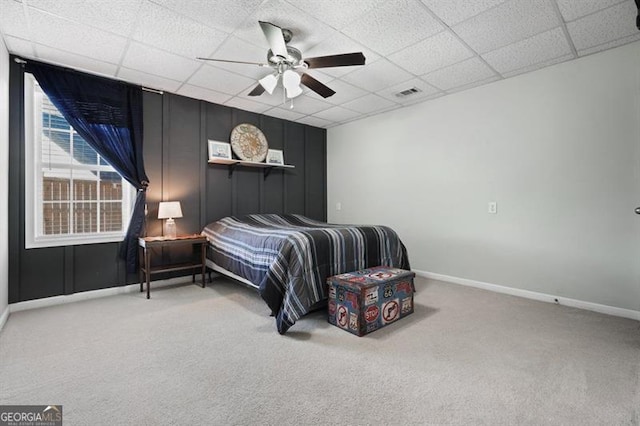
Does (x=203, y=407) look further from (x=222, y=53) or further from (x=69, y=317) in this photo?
(x=222, y=53)

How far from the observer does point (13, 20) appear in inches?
90.7

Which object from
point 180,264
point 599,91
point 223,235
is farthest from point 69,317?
point 599,91

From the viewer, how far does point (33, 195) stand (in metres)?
3.00

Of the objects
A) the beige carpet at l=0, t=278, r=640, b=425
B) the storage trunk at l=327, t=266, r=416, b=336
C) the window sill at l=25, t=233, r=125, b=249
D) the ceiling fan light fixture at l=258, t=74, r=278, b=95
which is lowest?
the beige carpet at l=0, t=278, r=640, b=425

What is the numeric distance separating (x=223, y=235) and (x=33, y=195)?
Result: 1900mm

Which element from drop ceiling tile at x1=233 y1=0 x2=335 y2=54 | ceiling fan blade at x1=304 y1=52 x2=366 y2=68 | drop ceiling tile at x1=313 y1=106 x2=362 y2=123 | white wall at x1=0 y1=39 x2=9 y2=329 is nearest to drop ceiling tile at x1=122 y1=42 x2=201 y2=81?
drop ceiling tile at x1=233 y1=0 x2=335 y2=54

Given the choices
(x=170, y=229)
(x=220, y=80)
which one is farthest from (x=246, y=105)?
(x=170, y=229)

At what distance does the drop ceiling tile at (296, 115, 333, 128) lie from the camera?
16.4 ft

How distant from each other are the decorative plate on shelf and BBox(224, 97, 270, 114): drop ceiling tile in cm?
25

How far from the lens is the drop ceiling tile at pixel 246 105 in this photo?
4109 millimetres

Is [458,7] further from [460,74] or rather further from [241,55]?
[241,55]

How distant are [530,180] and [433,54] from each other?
69.0 inches

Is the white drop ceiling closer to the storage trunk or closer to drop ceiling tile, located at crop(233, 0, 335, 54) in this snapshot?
drop ceiling tile, located at crop(233, 0, 335, 54)

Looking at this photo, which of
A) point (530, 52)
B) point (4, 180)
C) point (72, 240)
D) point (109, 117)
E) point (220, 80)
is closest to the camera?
point (4, 180)
